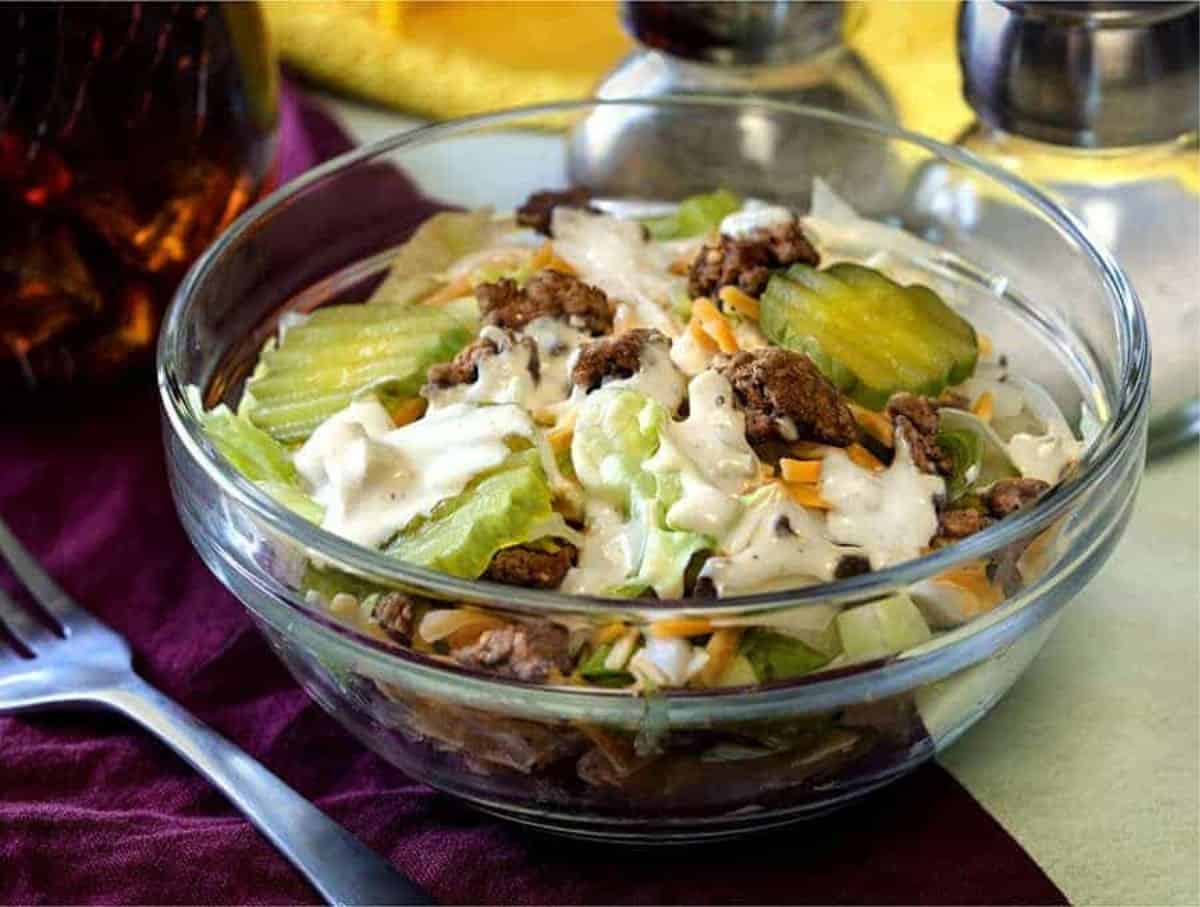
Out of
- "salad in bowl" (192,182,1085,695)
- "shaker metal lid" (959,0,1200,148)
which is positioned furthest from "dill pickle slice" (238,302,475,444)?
"shaker metal lid" (959,0,1200,148)

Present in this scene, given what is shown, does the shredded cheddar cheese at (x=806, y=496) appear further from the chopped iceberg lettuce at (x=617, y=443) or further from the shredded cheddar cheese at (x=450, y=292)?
the shredded cheddar cheese at (x=450, y=292)

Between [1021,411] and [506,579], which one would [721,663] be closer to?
[506,579]

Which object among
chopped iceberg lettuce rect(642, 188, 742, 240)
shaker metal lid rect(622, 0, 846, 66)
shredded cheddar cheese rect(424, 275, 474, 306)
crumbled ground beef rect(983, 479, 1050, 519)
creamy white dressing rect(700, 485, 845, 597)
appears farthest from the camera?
shaker metal lid rect(622, 0, 846, 66)

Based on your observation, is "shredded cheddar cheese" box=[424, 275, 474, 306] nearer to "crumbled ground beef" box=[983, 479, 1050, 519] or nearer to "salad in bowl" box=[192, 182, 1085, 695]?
"salad in bowl" box=[192, 182, 1085, 695]

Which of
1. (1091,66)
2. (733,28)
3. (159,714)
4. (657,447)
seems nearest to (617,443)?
(657,447)

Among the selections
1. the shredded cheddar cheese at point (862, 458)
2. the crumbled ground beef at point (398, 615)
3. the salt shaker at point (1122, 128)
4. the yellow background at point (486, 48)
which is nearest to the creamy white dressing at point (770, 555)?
the shredded cheddar cheese at point (862, 458)

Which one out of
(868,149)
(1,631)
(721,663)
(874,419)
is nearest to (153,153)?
(1,631)
